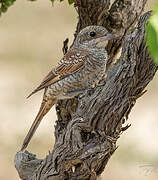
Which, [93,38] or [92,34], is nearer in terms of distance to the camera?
[92,34]

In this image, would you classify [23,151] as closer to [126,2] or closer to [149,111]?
[126,2]

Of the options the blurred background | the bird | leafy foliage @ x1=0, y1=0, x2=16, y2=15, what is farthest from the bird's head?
the blurred background

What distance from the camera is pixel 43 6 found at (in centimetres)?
1480

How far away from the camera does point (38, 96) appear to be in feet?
38.6

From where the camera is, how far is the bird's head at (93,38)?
584cm

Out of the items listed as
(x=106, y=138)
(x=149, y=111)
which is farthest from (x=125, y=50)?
(x=149, y=111)

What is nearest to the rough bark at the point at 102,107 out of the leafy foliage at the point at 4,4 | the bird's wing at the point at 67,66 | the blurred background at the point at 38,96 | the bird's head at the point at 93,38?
the bird's head at the point at 93,38

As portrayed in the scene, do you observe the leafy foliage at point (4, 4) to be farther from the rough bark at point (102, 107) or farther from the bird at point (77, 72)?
the bird at point (77, 72)

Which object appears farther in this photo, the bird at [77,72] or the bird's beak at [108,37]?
the bird at [77,72]

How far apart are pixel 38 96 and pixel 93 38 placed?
5710 mm

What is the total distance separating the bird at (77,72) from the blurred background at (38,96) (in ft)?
6.32

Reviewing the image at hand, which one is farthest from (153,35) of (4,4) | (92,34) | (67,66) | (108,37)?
(67,66)

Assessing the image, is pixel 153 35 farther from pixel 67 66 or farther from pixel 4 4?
pixel 67 66

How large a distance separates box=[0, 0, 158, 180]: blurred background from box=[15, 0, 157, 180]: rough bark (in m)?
2.26
